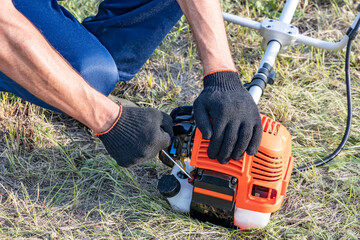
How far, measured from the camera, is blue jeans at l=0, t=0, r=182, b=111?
2068 millimetres

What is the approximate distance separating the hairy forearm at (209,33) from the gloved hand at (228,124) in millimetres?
195

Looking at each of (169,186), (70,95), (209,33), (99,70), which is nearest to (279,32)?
(209,33)

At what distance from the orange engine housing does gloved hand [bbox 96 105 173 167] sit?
0.49ft

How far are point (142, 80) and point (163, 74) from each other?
7.3 inches

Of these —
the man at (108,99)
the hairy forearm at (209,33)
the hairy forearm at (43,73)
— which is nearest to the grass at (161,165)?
the man at (108,99)

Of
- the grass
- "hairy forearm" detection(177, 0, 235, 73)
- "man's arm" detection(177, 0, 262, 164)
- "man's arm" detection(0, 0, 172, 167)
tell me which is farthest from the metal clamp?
"man's arm" detection(0, 0, 172, 167)

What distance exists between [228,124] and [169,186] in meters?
0.42

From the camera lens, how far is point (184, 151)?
1749 mm

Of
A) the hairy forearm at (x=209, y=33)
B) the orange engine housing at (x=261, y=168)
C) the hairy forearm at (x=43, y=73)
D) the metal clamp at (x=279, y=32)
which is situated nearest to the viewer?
the hairy forearm at (x=43, y=73)

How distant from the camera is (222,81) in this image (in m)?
1.70

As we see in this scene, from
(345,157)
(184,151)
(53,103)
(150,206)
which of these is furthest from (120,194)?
(345,157)

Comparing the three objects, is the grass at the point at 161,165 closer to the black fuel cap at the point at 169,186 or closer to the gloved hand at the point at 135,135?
the black fuel cap at the point at 169,186

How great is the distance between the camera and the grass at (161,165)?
1878 millimetres

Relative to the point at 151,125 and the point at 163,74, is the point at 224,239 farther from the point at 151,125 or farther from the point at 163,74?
the point at 163,74
